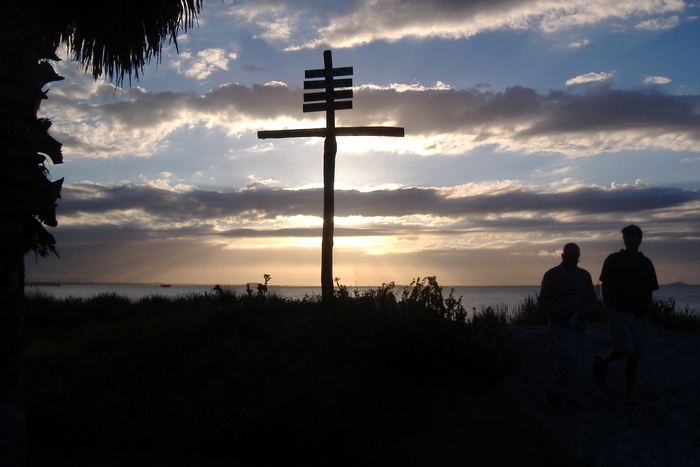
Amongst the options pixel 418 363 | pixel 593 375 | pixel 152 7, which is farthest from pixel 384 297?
pixel 152 7

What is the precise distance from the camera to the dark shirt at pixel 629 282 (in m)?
7.64

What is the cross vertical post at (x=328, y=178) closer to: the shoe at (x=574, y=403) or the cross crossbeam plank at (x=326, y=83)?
the cross crossbeam plank at (x=326, y=83)

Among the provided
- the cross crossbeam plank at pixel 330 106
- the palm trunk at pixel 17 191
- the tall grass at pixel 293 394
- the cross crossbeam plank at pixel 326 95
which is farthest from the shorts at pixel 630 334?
the cross crossbeam plank at pixel 326 95

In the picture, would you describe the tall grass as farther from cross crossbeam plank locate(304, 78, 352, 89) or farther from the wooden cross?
cross crossbeam plank locate(304, 78, 352, 89)

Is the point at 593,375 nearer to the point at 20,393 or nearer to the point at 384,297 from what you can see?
the point at 384,297

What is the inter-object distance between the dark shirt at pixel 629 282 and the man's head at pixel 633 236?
0.10 m

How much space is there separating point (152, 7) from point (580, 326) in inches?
250

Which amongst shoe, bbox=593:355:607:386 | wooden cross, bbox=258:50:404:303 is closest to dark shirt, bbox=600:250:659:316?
shoe, bbox=593:355:607:386

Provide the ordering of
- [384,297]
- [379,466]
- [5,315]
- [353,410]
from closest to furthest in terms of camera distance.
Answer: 1. [5,315]
2. [379,466]
3. [353,410]
4. [384,297]

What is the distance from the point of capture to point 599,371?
8.12 metres

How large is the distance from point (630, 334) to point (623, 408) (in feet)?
3.17

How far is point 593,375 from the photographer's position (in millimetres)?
8492

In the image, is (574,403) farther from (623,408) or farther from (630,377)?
(630,377)

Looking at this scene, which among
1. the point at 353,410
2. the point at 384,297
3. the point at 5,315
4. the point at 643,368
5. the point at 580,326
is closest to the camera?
the point at 5,315
